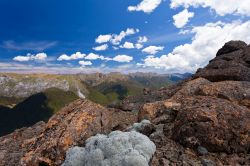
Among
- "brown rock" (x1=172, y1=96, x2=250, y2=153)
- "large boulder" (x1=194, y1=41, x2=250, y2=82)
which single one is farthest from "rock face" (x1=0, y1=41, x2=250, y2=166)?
"large boulder" (x1=194, y1=41, x2=250, y2=82)

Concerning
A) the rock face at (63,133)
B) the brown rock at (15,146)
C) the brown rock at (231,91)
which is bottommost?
the brown rock at (15,146)

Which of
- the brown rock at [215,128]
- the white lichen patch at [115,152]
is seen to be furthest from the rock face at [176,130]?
the white lichen patch at [115,152]

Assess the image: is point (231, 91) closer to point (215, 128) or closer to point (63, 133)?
point (215, 128)

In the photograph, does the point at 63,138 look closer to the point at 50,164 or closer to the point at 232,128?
the point at 50,164

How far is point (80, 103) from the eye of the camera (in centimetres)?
2931

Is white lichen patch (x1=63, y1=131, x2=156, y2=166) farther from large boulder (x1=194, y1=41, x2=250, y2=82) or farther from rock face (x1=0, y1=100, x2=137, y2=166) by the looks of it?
large boulder (x1=194, y1=41, x2=250, y2=82)

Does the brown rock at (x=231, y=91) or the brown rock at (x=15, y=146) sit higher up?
the brown rock at (x=231, y=91)

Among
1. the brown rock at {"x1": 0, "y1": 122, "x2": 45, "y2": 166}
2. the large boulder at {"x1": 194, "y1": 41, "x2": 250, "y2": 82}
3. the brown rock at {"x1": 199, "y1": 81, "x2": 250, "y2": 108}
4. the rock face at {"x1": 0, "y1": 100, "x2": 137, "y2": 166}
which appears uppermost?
the large boulder at {"x1": 194, "y1": 41, "x2": 250, "y2": 82}

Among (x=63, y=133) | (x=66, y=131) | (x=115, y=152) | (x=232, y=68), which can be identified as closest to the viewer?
(x=115, y=152)

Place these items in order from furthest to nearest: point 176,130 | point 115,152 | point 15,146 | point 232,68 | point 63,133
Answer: point 232,68
point 15,146
point 63,133
point 176,130
point 115,152

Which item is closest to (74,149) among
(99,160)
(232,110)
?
(99,160)

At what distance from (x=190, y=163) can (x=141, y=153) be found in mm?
3284

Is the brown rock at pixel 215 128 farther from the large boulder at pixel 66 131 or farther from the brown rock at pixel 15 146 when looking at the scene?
the brown rock at pixel 15 146

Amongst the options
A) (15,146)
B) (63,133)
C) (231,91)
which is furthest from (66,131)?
(231,91)
